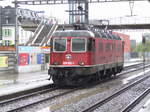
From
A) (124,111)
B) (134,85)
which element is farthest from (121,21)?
(124,111)

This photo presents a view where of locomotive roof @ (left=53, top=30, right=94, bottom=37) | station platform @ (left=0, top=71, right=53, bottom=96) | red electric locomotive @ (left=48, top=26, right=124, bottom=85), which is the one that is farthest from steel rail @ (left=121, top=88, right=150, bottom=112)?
→ station platform @ (left=0, top=71, right=53, bottom=96)

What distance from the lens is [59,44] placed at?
67.2ft

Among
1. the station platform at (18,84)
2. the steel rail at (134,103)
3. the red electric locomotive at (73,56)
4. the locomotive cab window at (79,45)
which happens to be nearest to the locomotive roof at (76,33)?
the red electric locomotive at (73,56)

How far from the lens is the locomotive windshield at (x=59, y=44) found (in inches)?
802

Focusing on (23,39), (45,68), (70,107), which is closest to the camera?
(70,107)

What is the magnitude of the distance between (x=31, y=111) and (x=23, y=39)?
72.0 meters

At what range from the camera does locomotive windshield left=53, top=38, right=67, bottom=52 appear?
66.8 ft

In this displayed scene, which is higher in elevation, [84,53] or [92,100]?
[84,53]

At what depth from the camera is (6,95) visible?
15.7m

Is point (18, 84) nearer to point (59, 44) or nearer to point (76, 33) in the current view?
point (59, 44)

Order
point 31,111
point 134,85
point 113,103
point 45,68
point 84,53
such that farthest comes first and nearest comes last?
point 45,68 < point 134,85 < point 84,53 < point 113,103 < point 31,111

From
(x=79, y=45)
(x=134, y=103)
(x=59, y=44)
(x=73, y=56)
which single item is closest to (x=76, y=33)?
(x=79, y=45)

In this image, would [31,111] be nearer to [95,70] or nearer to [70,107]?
[70,107]

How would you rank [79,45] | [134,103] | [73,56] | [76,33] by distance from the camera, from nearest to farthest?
[134,103] < [73,56] < [79,45] < [76,33]
